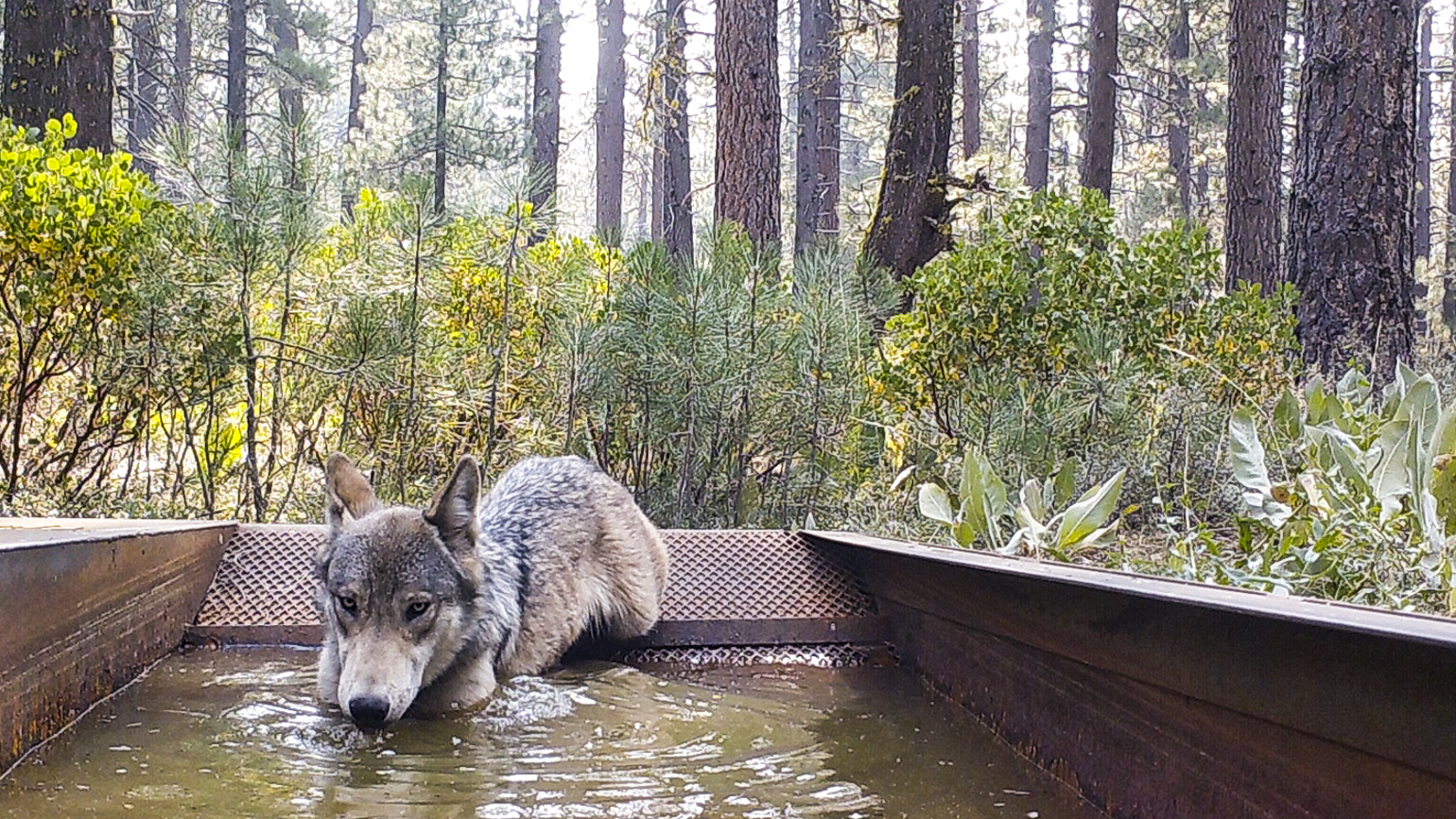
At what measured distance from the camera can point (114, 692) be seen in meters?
3.80

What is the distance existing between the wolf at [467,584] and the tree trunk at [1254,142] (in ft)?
38.8

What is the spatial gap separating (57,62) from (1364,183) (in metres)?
9.47

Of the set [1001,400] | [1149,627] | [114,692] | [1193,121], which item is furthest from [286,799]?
[1193,121]

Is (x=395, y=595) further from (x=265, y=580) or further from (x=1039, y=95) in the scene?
(x=1039, y=95)

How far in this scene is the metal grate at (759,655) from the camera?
4.84 metres

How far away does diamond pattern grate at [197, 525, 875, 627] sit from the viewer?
4984mm

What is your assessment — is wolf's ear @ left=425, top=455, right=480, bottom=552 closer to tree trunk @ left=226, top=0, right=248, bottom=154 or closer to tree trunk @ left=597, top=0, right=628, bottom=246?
tree trunk @ left=597, top=0, right=628, bottom=246

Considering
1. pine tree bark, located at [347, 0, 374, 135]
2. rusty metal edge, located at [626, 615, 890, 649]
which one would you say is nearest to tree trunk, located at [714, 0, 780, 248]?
rusty metal edge, located at [626, 615, 890, 649]

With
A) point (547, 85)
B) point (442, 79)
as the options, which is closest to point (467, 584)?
point (547, 85)

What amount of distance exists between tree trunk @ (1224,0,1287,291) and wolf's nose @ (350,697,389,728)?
13521 millimetres

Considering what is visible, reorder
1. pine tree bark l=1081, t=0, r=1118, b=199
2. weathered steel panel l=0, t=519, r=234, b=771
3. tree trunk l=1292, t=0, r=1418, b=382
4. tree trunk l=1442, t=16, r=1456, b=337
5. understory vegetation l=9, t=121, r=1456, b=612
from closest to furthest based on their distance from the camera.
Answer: weathered steel panel l=0, t=519, r=234, b=771
understory vegetation l=9, t=121, r=1456, b=612
tree trunk l=1292, t=0, r=1418, b=382
pine tree bark l=1081, t=0, r=1118, b=199
tree trunk l=1442, t=16, r=1456, b=337

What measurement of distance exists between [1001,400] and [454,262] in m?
3.36

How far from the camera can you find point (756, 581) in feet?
17.3

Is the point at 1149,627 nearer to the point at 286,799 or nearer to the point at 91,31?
the point at 286,799
